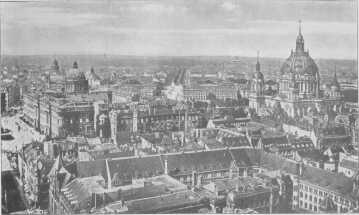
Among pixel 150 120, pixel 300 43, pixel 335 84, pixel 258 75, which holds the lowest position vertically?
pixel 150 120

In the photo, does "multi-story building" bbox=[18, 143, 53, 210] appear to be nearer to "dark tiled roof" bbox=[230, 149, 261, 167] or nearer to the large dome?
"dark tiled roof" bbox=[230, 149, 261, 167]

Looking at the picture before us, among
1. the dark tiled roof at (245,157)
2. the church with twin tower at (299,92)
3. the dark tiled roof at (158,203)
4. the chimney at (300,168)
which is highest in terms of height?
the church with twin tower at (299,92)

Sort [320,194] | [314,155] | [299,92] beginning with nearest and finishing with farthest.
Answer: [320,194] → [314,155] → [299,92]

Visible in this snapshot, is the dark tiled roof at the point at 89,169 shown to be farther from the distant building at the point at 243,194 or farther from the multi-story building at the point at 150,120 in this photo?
the distant building at the point at 243,194

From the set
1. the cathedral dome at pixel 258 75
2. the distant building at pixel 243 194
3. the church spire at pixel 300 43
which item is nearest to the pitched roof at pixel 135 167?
the distant building at pixel 243 194

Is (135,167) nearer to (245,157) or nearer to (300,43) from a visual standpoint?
(245,157)

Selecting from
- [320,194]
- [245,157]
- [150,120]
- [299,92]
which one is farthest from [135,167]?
[299,92]

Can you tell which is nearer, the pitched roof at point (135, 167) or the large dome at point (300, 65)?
the pitched roof at point (135, 167)

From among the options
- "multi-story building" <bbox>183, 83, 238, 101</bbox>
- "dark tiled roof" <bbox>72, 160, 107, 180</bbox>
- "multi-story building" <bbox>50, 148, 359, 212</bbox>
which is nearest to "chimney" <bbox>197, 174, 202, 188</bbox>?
"multi-story building" <bbox>50, 148, 359, 212</bbox>
